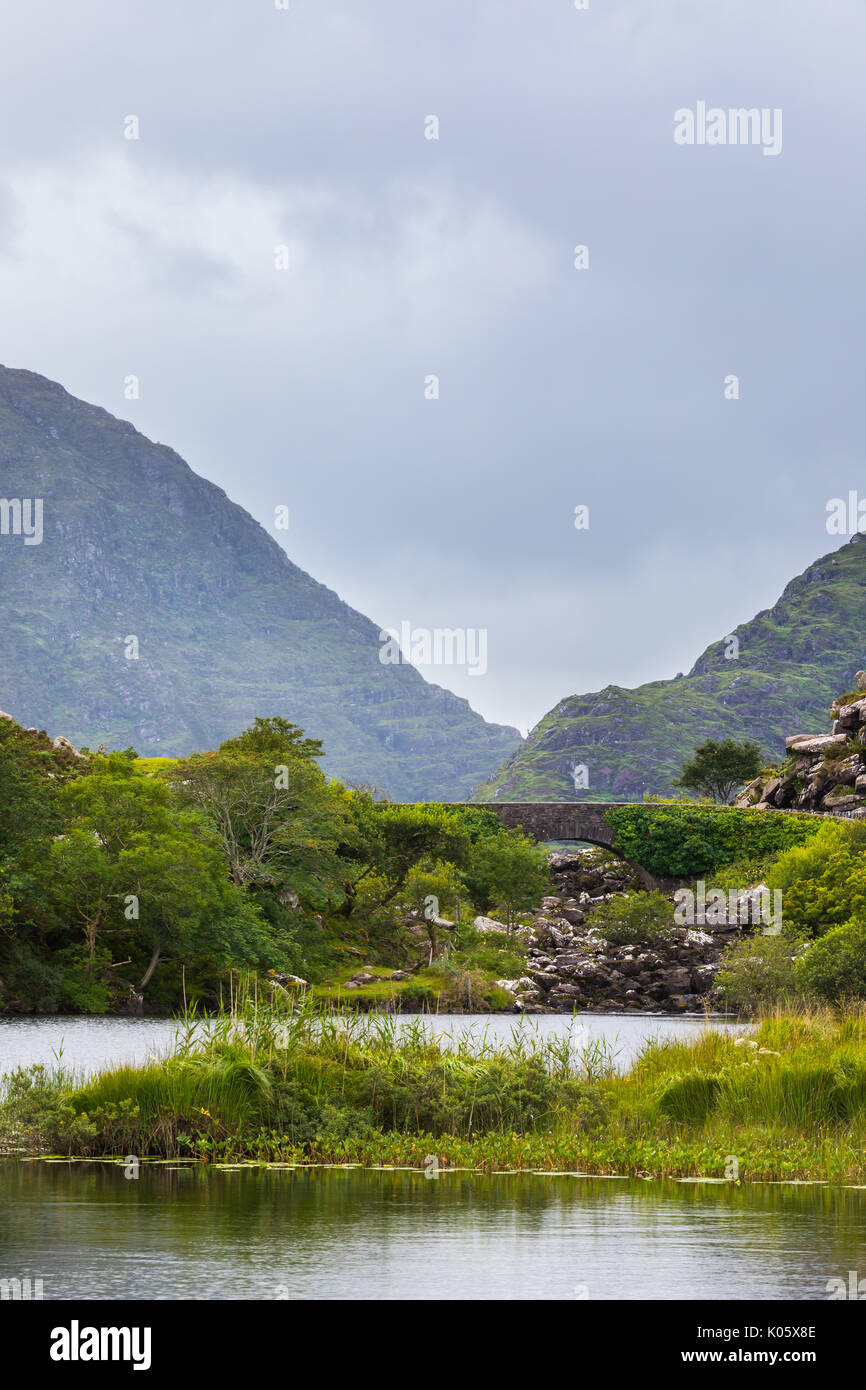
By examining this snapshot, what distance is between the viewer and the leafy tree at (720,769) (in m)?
152

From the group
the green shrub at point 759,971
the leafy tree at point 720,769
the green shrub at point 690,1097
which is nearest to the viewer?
the green shrub at point 690,1097

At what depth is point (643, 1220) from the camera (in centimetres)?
1523

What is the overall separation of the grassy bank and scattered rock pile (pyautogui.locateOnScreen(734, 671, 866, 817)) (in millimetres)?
84503

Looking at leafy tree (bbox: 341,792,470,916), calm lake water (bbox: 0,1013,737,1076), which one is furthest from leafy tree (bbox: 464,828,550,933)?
calm lake water (bbox: 0,1013,737,1076)

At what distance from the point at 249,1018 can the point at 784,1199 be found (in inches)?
325

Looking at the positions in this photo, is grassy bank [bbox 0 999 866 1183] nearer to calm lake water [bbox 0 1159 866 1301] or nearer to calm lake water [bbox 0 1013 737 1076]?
calm lake water [bbox 0 1159 866 1301]

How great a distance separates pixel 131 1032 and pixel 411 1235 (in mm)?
38464

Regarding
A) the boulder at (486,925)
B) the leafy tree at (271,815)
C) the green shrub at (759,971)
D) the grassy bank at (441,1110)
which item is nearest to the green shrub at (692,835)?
Answer: the boulder at (486,925)

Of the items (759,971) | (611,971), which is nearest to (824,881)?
(759,971)

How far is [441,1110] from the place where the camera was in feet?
66.9

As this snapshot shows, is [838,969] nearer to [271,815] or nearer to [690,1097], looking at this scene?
[690,1097]

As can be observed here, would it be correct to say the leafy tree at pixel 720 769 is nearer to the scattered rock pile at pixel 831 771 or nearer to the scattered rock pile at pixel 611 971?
the scattered rock pile at pixel 831 771

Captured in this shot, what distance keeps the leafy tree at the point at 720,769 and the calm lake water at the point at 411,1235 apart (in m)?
135
